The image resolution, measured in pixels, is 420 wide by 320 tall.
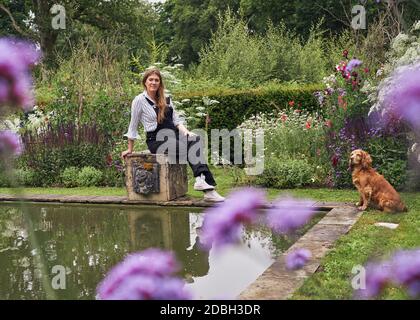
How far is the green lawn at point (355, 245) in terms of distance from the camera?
3.02 m

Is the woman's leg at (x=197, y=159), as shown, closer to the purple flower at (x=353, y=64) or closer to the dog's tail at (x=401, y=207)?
the purple flower at (x=353, y=64)

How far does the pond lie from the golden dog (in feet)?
1.90

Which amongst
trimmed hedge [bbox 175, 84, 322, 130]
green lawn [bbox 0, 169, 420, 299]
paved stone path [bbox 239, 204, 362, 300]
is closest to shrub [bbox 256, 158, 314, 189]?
green lawn [bbox 0, 169, 420, 299]

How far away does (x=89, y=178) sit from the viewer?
822cm

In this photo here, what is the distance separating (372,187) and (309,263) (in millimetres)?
1926

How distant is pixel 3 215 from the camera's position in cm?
649

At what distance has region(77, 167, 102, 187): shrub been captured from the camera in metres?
8.17

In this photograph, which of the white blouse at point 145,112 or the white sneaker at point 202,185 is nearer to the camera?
the white sneaker at point 202,185

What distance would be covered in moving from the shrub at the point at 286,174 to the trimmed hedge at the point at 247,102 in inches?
117

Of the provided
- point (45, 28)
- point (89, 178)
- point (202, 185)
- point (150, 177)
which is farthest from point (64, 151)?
point (45, 28)

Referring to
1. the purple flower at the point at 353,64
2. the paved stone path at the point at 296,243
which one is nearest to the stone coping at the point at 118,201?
the paved stone path at the point at 296,243

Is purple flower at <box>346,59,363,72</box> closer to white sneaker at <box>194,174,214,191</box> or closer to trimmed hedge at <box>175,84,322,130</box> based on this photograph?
white sneaker at <box>194,174,214,191</box>
